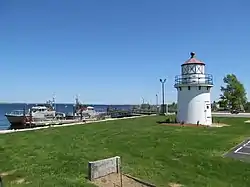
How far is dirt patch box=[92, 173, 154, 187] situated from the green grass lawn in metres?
0.48

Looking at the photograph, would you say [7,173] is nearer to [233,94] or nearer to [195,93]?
[195,93]

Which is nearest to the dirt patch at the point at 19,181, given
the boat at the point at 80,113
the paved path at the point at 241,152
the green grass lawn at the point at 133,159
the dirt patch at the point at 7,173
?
the green grass lawn at the point at 133,159

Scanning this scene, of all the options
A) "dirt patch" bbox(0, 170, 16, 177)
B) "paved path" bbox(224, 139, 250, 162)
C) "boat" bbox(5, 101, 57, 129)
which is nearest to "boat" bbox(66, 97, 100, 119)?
"boat" bbox(5, 101, 57, 129)

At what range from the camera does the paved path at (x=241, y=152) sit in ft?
47.5

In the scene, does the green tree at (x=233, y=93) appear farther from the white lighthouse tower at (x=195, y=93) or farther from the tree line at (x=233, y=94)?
the white lighthouse tower at (x=195, y=93)

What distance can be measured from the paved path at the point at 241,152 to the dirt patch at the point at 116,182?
6184 millimetres

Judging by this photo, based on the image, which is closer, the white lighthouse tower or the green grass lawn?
the green grass lawn

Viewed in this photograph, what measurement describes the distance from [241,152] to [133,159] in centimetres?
583

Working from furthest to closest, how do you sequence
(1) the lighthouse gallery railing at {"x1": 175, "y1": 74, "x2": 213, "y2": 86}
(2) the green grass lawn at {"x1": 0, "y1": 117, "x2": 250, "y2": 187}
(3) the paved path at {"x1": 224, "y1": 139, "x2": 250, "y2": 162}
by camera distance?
(1) the lighthouse gallery railing at {"x1": 175, "y1": 74, "x2": 213, "y2": 86}, (3) the paved path at {"x1": 224, "y1": 139, "x2": 250, "y2": 162}, (2) the green grass lawn at {"x1": 0, "y1": 117, "x2": 250, "y2": 187}

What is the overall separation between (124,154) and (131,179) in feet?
14.4

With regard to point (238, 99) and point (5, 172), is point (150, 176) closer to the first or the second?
point (5, 172)

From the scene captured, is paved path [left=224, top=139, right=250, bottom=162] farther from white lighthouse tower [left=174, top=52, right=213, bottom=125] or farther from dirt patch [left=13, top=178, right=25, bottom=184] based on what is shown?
white lighthouse tower [left=174, top=52, right=213, bottom=125]

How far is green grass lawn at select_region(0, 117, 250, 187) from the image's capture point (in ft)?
36.0

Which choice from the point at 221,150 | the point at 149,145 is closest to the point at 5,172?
the point at 149,145
